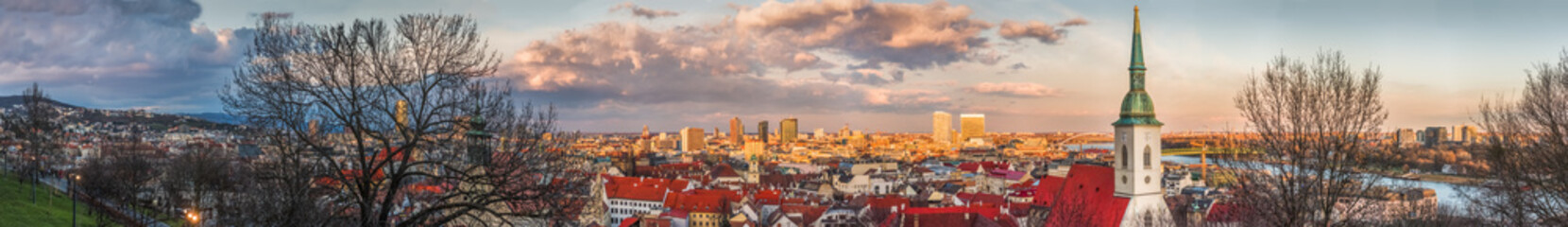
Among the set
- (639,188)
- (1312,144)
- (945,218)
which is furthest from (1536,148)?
(639,188)

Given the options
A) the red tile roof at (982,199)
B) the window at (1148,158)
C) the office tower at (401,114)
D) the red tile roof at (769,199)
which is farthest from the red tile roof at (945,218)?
the office tower at (401,114)

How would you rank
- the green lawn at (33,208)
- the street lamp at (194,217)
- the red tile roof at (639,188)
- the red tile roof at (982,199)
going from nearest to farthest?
the green lawn at (33,208), the street lamp at (194,217), the red tile roof at (982,199), the red tile roof at (639,188)

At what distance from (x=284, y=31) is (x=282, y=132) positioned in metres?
1.13

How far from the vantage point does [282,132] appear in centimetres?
1071

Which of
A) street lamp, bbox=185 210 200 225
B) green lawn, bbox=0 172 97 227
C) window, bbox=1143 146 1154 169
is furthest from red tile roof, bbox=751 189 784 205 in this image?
green lawn, bbox=0 172 97 227

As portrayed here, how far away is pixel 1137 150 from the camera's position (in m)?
30.0

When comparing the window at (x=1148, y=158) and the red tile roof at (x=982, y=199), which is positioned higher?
the window at (x=1148, y=158)

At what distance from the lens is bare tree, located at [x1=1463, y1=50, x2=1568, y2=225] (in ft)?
45.1

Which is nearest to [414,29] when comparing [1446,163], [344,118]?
[344,118]

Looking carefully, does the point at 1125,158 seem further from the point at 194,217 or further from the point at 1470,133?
the point at 194,217

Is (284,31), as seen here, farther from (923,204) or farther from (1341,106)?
(923,204)

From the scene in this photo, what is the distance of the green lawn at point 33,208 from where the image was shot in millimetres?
24141

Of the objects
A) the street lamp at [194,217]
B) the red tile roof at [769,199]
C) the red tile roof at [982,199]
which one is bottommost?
the red tile roof at [769,199]

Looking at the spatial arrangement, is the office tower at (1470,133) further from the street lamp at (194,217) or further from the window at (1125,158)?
the street lamp at (194,217)
